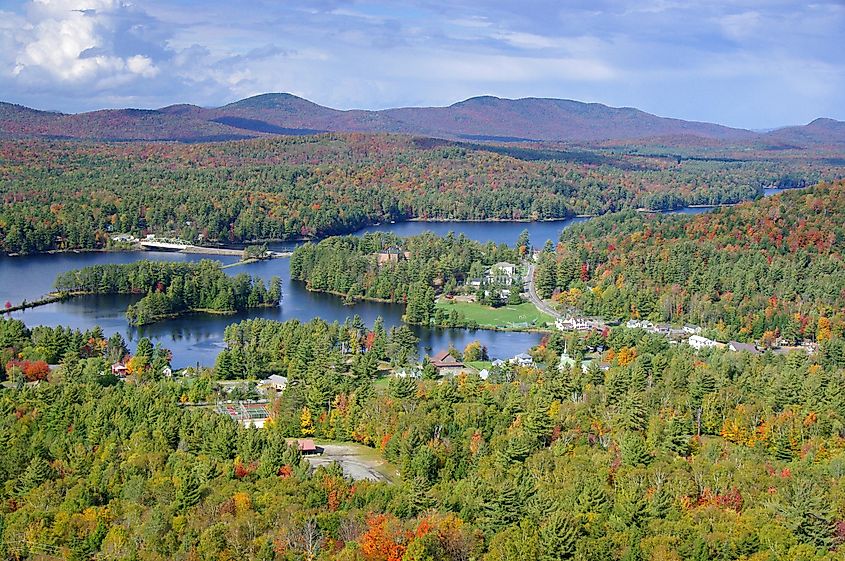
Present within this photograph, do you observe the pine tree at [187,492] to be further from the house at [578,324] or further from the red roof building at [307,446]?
the house at [578,324]

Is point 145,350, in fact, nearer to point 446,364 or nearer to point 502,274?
point 446,364

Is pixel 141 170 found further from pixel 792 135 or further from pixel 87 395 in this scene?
pixel 792 135

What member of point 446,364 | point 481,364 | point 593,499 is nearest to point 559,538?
point 593,499

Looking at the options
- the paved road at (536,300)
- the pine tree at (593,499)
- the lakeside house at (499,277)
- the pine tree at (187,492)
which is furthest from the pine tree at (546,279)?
the pine tree at (187,492)

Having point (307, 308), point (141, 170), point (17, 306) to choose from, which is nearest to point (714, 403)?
point (307, 308)

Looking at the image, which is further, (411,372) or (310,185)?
(310,185)
